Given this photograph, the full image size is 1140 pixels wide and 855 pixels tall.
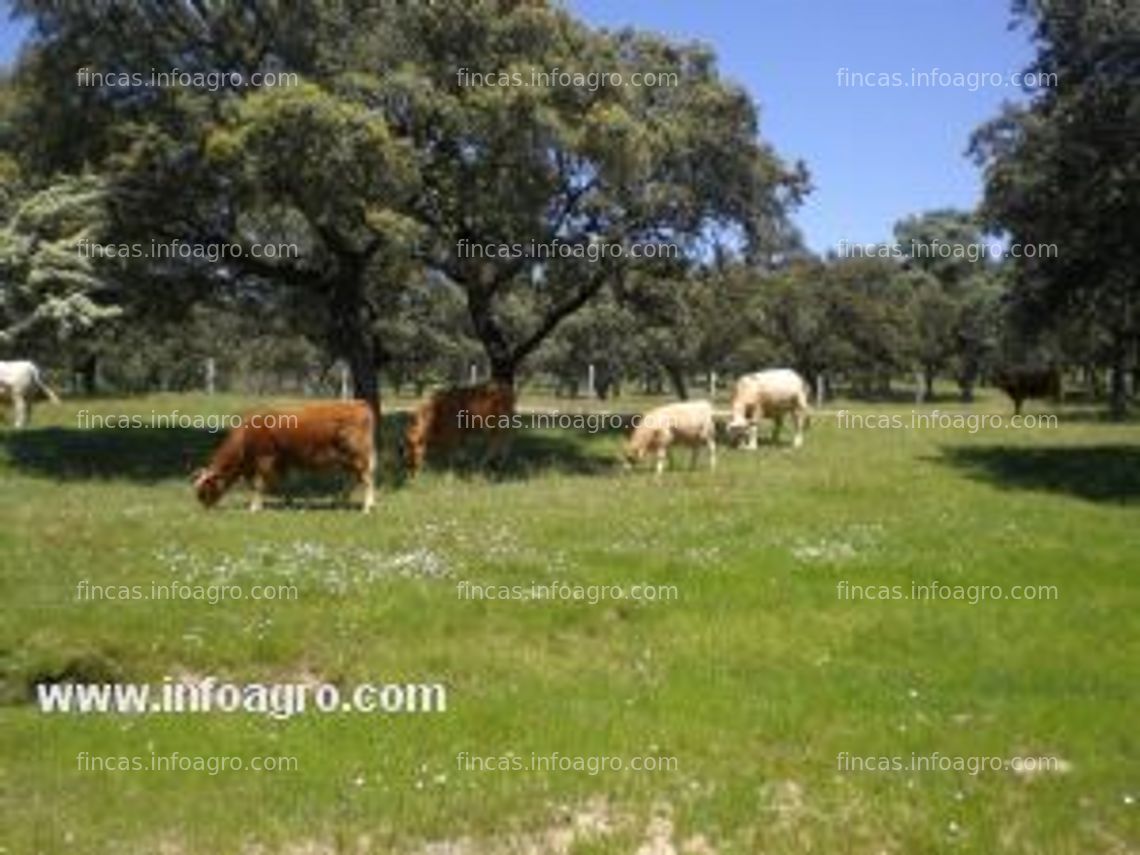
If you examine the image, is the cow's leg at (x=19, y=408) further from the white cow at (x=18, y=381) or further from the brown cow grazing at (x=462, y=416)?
the brown cow grazing at (x=462, y=416)

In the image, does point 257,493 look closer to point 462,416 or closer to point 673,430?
point 462,416

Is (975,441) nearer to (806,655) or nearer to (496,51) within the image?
(496,51)

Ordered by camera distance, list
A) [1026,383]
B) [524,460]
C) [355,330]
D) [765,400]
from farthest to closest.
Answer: [1026,383] → [355,330] → [765,400] → [524,460]

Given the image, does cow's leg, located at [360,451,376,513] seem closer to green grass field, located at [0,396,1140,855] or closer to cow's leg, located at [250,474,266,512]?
green grass field, located at [0,396,1140,855]

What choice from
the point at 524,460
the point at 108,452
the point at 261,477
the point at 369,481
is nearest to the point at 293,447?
the point at 261,477

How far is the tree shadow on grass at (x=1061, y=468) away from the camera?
32.1m

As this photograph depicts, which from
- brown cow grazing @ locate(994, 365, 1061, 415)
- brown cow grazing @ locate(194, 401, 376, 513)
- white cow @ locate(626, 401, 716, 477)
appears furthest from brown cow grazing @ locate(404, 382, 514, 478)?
brown cow grazing @ locate(994, 365, 1061, 415)

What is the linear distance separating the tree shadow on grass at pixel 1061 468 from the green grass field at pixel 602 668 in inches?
100

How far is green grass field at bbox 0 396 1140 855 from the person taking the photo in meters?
15.4

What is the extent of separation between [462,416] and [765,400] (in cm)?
812

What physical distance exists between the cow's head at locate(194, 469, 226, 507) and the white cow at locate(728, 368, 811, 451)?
49.4 ft

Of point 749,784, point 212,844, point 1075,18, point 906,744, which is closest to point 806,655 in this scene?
point 906,744

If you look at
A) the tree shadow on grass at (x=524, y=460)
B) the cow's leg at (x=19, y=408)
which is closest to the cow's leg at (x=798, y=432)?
the tree shadow on grass at (x=524, y=460)

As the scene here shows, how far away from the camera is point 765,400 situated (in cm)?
4044
